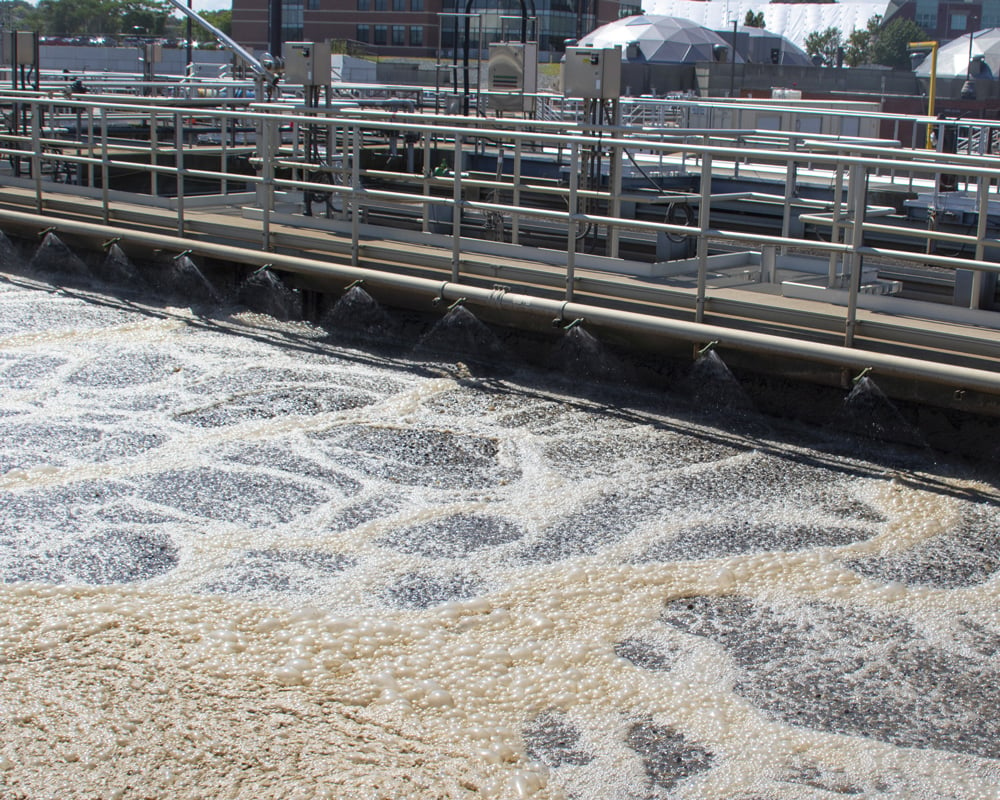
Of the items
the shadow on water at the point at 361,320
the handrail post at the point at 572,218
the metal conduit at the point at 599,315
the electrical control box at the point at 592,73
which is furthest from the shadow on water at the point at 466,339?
the electrical control box at the point at 592,73

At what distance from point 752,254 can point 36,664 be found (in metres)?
6.49

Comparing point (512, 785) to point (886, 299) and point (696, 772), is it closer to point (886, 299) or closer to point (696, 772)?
point (696, 772)

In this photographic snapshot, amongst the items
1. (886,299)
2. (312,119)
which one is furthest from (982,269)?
(312,119)

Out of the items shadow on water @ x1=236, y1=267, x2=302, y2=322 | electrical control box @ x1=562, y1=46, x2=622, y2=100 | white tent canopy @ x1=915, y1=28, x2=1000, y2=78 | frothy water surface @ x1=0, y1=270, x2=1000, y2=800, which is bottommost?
frothy water surface @ x1=0, y1=270, x2=1000, y2=800

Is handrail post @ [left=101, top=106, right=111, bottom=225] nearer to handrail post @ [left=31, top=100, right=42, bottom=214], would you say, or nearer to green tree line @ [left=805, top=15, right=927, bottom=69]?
handrail post @ [left=31, top=100, right=42, bottom=214]

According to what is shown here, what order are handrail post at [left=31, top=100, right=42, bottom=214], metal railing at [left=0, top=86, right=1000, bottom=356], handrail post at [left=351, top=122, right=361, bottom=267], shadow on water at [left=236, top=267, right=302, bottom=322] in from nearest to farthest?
metal railing at [left=0, top=86, right=1000, bottom=356], handrail post at [left=351, top=122, right=361, bottom=267], shadow on water at [left=236, top=267, right=302, bottom=322], handrail post at [left=31, top=100, right=42, bottom=214]

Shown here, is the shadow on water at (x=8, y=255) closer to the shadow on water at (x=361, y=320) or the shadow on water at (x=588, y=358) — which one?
the shadow on water at (x=361, y=320)

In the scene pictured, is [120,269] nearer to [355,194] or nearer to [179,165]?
[179,165]

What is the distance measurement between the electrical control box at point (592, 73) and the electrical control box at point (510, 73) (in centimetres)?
428

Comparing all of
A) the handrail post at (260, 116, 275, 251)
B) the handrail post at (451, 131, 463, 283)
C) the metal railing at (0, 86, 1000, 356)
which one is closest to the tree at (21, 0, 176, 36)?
the metal railing at (0, 86, 1000, 356)

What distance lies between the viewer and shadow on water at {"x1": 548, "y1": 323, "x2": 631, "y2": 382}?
8688 mm

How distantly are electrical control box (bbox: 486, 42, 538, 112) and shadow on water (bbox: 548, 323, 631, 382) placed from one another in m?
6.52

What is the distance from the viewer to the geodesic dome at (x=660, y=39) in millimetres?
48062

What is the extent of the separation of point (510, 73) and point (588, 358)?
6941 mm
